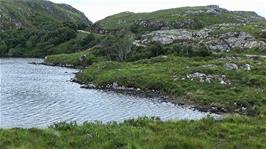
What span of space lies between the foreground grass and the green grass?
4899cm

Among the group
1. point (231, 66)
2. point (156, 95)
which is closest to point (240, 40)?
point (231, 66)

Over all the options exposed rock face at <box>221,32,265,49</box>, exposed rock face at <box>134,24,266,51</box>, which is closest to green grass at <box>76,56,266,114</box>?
exposed rock face at <box>221,32,265,49</box>

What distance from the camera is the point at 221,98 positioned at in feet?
294

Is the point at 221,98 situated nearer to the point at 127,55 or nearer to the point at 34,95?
the point at 34,95

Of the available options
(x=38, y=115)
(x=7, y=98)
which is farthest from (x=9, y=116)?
(x=7, y=98)

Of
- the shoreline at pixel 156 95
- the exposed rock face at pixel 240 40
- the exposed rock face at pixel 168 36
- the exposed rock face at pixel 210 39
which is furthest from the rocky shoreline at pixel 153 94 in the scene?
the exposed rock face at pixel 240 40

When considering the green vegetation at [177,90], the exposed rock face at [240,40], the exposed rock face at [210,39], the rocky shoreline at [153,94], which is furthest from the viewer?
the exposed rock face at [210,39]

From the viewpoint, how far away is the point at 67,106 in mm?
84375

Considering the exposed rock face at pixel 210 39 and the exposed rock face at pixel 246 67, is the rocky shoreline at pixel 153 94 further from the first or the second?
the exposed rock face at pixel 210 39

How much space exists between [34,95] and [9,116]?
28991 mm

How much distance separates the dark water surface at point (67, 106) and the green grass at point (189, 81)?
7.96m

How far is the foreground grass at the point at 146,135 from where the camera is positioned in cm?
2340

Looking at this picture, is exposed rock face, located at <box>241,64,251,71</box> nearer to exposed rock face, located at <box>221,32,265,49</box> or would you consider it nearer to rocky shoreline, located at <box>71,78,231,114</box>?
rocky shoreline, located at <box>71,78,231,114</box>

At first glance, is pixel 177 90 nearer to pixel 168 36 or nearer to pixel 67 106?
pixel 67 106
